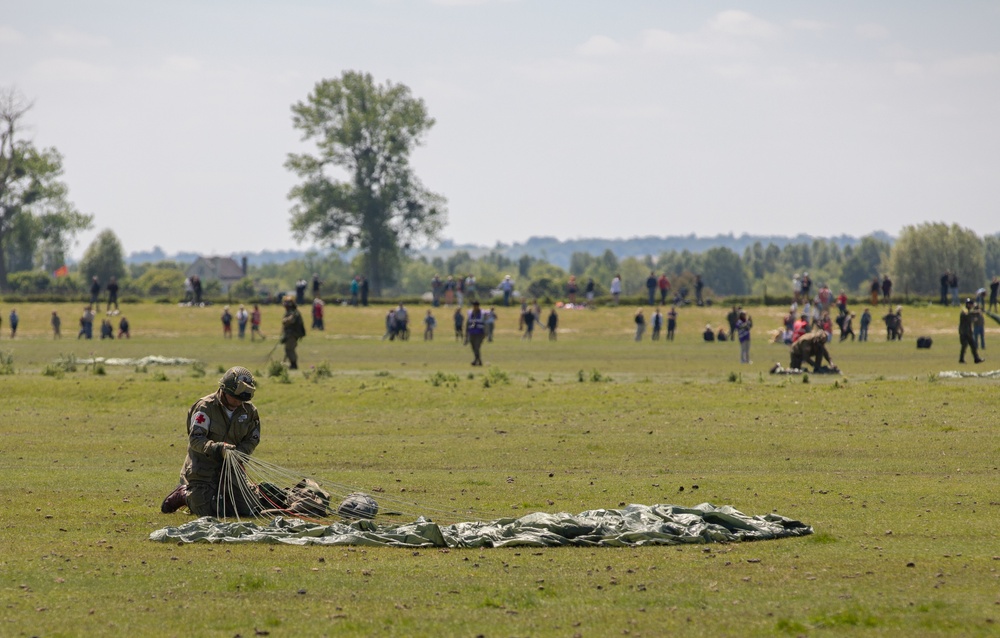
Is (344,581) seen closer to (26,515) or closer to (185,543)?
(185,543)

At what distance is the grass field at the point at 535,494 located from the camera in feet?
27.3

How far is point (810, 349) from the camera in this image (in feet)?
96.1

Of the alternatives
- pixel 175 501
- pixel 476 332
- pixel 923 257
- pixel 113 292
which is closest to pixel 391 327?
pixel 113 292

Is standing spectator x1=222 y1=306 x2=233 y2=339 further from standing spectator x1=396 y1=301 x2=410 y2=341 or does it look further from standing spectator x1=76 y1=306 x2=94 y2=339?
standing spectator x1=396 y1=301 x2=410 y2=341

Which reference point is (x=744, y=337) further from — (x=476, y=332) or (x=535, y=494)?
(x=535, y=494)

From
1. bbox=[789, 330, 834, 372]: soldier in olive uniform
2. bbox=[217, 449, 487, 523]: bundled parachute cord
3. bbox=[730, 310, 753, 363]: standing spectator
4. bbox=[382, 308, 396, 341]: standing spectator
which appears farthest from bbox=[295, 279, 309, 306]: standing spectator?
bbox=[217, 449, 487, 523]: bundled parachute cord

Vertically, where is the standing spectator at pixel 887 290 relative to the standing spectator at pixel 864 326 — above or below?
above

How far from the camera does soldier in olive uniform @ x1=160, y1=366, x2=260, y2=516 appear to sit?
11.6m

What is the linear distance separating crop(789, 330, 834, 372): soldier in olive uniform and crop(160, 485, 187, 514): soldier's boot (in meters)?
19.7

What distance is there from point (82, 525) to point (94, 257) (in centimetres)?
10956

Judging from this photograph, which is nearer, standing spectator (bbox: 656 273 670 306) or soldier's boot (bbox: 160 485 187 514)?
soldier's boot (bbox: 160 485 187 514)

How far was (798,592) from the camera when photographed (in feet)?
28.7

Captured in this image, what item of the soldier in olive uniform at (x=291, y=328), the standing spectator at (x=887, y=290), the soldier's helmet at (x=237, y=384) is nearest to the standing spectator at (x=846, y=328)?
the standing spectator at (x=887, y=290)

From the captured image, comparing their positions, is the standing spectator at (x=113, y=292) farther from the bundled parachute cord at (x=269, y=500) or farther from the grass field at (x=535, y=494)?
the bundled parachute cord at (x=269, y=500)
